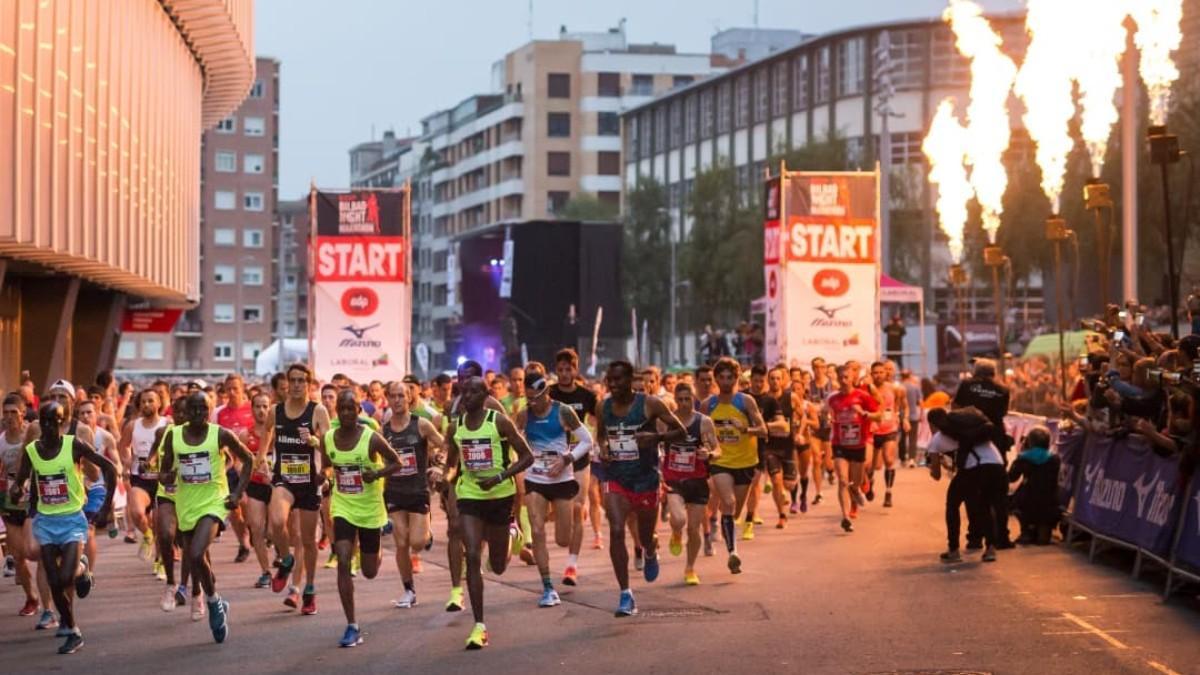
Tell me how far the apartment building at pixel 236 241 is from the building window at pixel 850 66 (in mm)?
66723

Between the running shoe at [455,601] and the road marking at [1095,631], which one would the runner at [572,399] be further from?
the road marking at [1095,631]

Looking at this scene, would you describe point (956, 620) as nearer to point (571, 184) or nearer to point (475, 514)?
point (475, 514)

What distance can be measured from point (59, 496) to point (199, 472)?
0.96 m

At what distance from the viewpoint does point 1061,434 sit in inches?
826

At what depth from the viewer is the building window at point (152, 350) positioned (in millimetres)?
133875

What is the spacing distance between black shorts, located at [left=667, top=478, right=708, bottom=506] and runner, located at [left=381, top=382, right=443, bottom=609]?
2.18m

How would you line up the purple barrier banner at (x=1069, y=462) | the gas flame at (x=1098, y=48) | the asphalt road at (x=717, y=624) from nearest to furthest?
the asphalt road at (x=717, y=624)
the purple barrier banner at (x=1069, y=462)
the gas flame at (x=1098, y=48)

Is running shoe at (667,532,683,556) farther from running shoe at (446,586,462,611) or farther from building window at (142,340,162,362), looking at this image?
building window at (142,340,162,362)

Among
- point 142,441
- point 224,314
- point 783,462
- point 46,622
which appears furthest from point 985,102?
point 224,314

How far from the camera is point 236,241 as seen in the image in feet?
458

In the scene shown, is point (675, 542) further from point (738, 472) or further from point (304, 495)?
point (304, 495)

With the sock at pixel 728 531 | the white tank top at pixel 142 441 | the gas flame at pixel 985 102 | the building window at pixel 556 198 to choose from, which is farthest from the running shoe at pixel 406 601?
the building window at pixel 556 198

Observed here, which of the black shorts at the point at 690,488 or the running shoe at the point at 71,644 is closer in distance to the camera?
the running shoe at the point at 71,644

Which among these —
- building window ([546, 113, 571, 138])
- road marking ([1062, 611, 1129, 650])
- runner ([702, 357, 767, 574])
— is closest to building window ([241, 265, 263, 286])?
building window ([546, 113, 571, 138])
